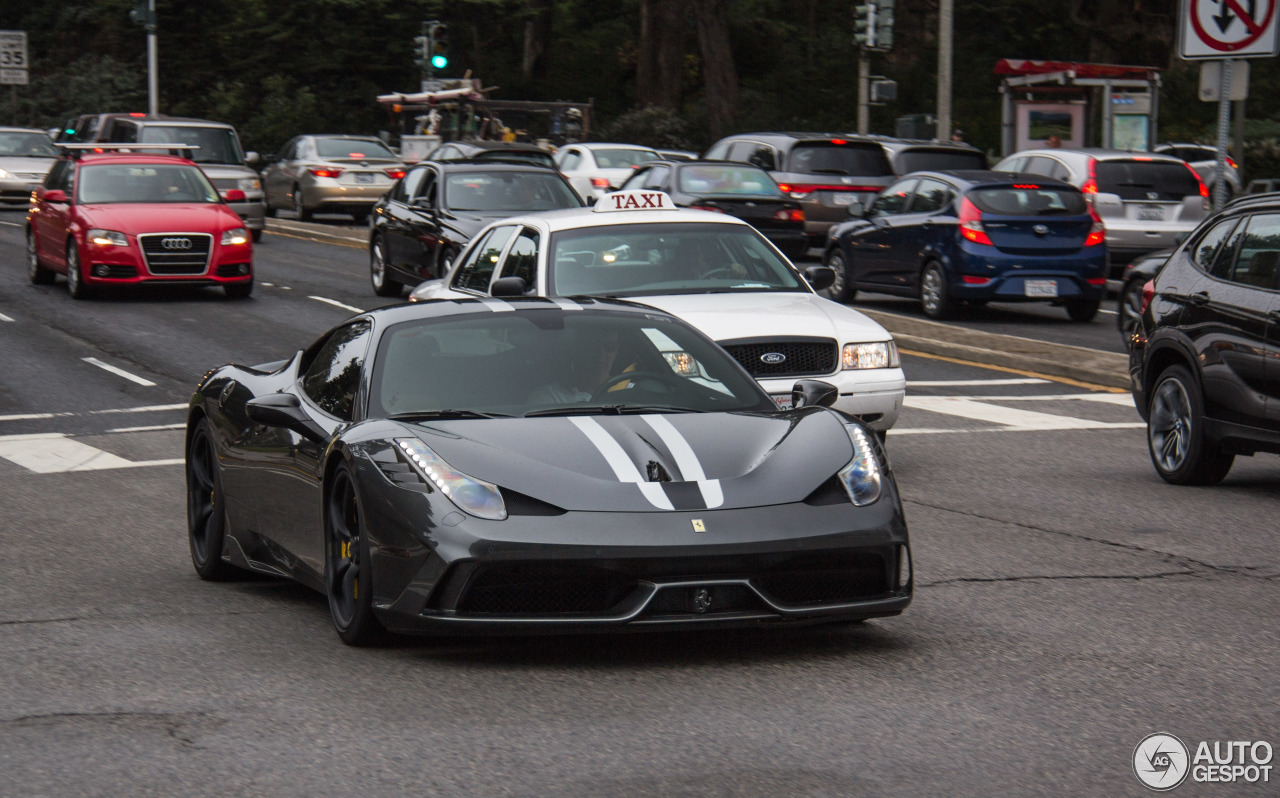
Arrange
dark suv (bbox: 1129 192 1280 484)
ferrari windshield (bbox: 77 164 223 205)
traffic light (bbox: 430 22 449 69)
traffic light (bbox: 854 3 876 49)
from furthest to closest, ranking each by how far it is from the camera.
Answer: traffic light (bbox: 430 22 449 69) → traffic light (bbox: 854 3 876 49) → ferrari windshield (bbox: 77 164 223 205) → dark suv (bbox: 1129 192 1280 484)

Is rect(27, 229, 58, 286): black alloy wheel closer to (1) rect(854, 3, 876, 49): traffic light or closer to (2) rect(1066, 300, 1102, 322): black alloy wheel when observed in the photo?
(2) rect(1066, 300, 1102, 322): black alloy wheel

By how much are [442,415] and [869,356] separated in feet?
16.3

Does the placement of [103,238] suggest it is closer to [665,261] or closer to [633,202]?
[633,202]

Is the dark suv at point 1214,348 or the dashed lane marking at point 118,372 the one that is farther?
the dashed lane marking at point 118,372

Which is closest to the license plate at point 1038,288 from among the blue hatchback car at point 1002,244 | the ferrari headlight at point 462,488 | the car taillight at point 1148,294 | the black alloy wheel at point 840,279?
the blue hatchback car at point 1002,244

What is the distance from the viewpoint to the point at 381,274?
23141mm

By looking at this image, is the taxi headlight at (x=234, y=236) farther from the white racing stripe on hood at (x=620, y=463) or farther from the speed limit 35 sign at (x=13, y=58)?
the speed limit 35 sign at (x=13, y=58)

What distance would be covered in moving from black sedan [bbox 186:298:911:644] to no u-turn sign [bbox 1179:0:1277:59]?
9.52 metres

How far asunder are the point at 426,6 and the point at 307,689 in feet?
181

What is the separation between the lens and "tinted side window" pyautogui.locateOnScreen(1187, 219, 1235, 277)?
11.0 m

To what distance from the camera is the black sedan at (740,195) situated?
25.0m

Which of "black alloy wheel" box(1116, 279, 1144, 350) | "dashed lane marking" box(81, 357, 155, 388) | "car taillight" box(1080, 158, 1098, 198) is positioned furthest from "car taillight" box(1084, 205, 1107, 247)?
"dashed lane marking" box(81, 357, 155, 388)

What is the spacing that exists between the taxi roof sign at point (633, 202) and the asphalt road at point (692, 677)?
3.50m

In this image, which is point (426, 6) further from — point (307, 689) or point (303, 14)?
point (307, 689)
